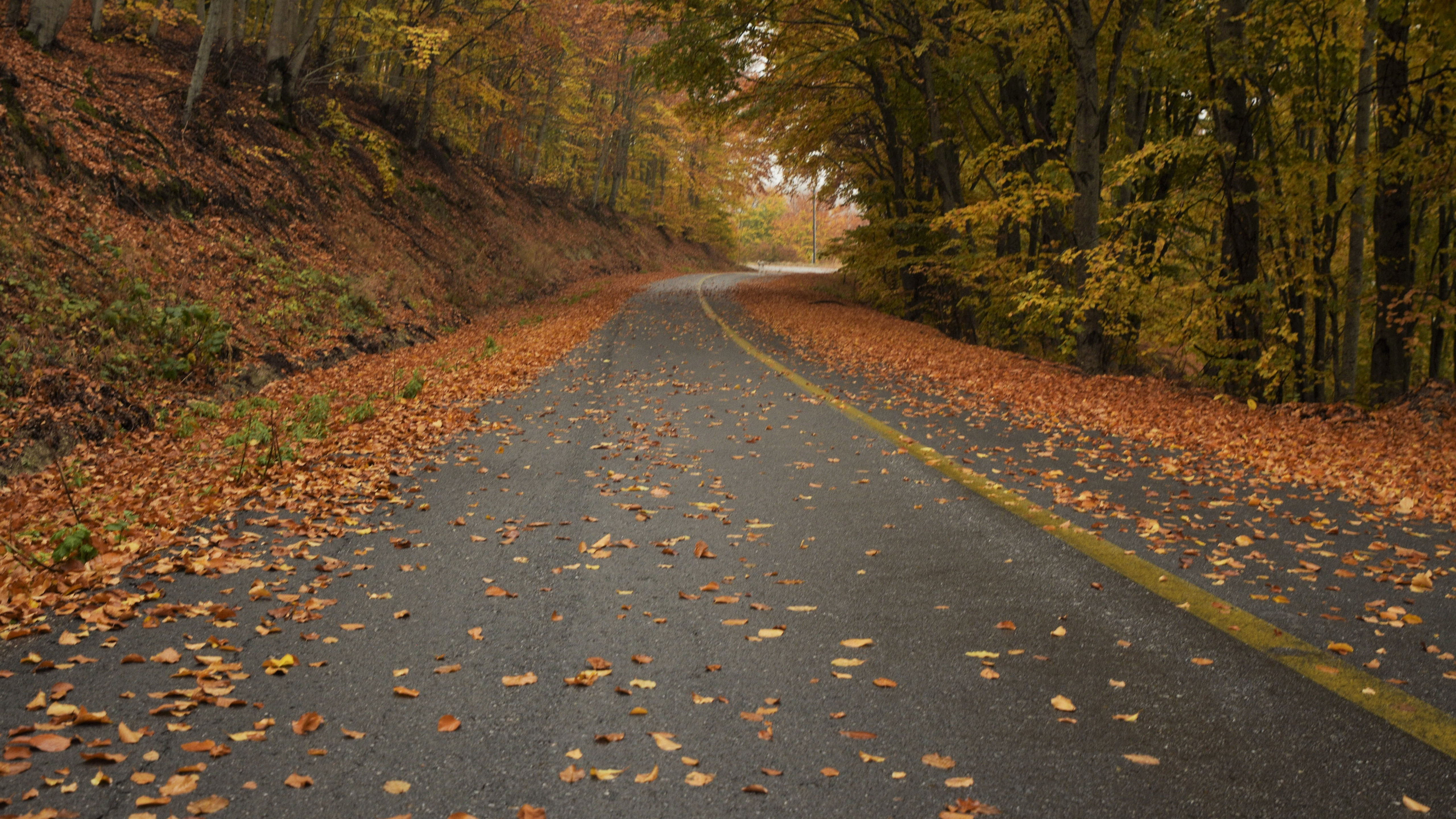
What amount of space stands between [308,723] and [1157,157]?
11.5 metres

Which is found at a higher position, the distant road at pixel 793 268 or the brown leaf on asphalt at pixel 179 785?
the distant road at pixel 793 268

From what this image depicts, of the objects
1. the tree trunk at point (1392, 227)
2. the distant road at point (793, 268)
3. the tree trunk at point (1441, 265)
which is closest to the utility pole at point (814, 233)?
the distant road at point (793, 268)

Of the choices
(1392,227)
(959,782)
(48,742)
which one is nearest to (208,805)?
(48,742)

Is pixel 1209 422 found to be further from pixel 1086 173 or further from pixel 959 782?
pixel 959 782

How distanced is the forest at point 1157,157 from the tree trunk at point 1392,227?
3cm

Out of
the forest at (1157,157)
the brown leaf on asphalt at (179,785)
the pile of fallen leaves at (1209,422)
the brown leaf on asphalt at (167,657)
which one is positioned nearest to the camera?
the brown leaf on asphalt at (179,785)

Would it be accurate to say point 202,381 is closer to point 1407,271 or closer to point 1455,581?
point 1455,581

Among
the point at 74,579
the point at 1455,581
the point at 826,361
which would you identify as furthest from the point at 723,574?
the point at 826,361

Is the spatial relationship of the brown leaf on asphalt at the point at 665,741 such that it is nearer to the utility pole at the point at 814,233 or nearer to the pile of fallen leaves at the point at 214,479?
the pile of fallen leaves at the point at 214,479

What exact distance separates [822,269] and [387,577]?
50831 mm

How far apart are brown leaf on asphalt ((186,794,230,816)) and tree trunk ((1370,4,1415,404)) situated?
11850 mm

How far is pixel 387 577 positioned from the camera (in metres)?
4.65

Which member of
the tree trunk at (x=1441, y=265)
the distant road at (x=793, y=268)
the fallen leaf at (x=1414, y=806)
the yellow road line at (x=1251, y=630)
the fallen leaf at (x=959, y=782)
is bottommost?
the fallen leaf at (x=959, y=782)

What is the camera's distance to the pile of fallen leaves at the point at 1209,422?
6457 mm
